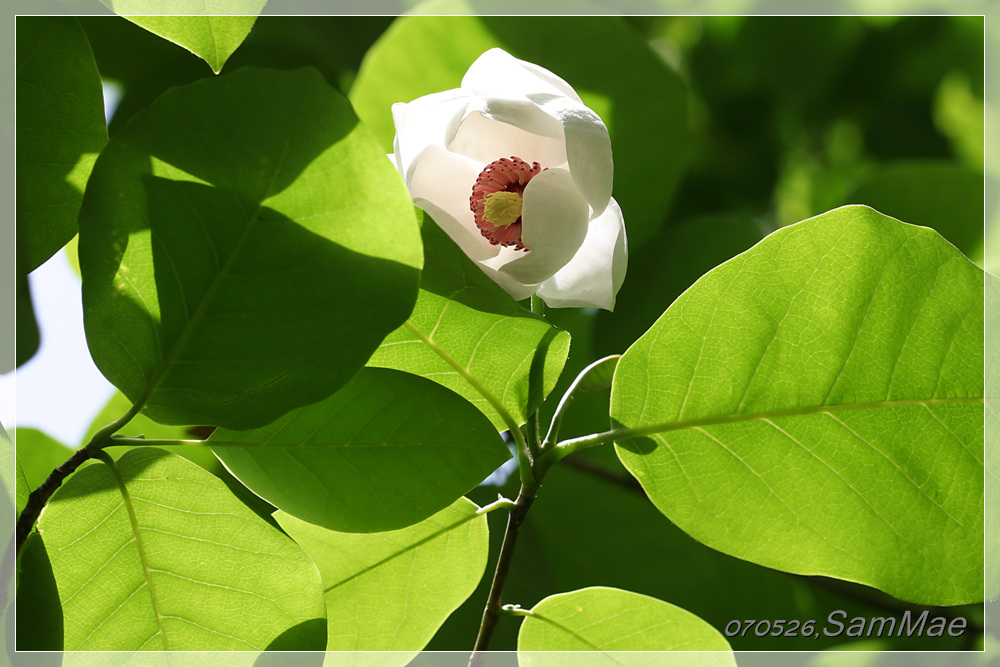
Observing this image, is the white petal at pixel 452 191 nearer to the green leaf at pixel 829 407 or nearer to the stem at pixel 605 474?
the green leaf at pixel 829 407

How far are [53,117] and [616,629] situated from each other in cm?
61

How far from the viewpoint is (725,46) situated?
6.01 ft

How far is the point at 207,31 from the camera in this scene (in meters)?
0.58

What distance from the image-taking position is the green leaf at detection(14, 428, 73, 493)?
997mm

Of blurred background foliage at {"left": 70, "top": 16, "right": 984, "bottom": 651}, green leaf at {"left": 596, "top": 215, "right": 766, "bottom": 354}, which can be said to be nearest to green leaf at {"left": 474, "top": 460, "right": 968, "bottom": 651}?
blurred background foliage at {"left": 70, "top": 16, "right": 984, "bottom": 651}

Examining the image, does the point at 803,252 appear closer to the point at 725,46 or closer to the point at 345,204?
the point at 345,204

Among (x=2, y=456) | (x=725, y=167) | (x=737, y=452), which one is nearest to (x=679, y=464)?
(x=737, y=452)

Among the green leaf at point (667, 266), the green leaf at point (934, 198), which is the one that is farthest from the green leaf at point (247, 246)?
the green leaf at point (934, 198)

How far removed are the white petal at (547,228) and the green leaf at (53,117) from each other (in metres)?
0.32

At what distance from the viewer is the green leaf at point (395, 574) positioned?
A: 2.32 ft

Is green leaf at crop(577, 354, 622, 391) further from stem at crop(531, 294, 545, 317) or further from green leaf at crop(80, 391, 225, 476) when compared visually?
green leaf at crop(80, 391, 225, 476)

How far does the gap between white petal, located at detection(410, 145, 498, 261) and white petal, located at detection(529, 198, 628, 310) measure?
0.19 ft

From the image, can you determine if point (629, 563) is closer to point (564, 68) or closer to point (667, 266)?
point (667, 266)

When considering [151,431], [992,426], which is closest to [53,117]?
[151,431]
